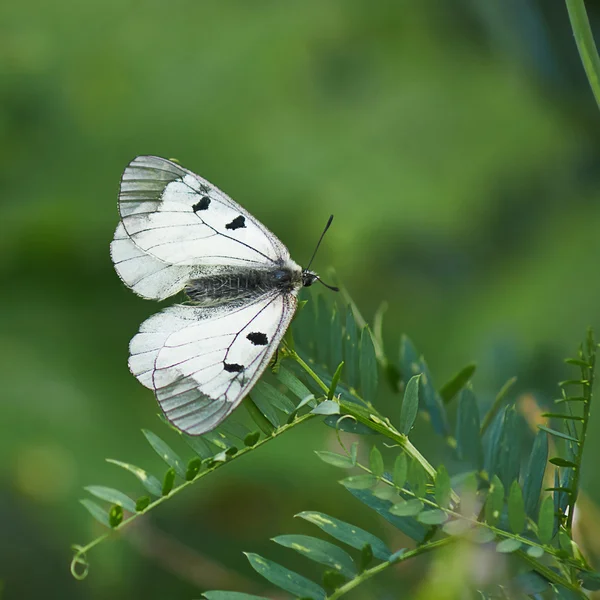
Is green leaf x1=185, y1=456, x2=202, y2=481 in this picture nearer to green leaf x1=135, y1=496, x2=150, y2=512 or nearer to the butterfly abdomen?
green leaf x1=135, y1=496, x2=150, y2=512

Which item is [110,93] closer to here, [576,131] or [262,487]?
[262,487]

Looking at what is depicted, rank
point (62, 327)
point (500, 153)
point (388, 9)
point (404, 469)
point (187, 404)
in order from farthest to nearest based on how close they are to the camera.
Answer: point (388, 9)
point (500, 153)
point (62, 327)
point (187, 404)
point (404, 469)

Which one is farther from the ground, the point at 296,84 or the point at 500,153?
the point at 296,84

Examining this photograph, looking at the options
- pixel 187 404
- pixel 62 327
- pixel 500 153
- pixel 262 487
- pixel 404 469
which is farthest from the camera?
pixel 500 153

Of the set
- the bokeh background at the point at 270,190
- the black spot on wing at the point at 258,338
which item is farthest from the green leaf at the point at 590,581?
the bokeh background at the point at 270,190

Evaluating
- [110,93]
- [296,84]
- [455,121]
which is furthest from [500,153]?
[110,93]

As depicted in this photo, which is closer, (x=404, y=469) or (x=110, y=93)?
(x=404, y=469)

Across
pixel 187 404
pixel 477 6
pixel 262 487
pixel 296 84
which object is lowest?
pixel 262 487
